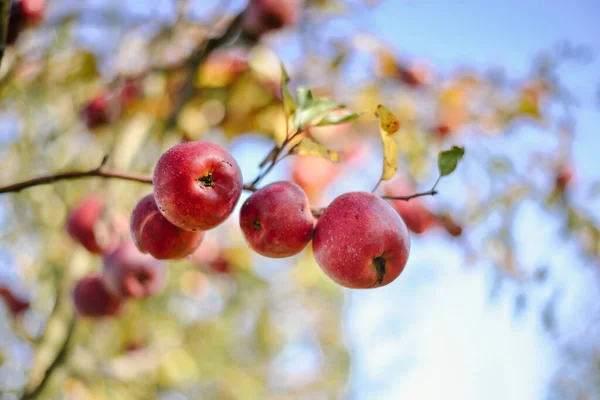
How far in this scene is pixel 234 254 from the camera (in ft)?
8.72

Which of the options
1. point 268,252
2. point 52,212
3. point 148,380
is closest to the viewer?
point 268,252

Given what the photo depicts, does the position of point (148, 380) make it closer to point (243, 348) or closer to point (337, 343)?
point (243, 348)

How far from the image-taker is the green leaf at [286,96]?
1.05 metres

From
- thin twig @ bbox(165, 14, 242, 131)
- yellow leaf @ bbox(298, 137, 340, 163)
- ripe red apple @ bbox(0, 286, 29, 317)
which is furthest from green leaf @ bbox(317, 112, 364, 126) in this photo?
ripe red apple @ bbox(0, 286, 29, 317)

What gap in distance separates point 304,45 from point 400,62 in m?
0.54

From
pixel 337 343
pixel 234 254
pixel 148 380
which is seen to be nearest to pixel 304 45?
pixel 234 254

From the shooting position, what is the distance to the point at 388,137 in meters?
1.00

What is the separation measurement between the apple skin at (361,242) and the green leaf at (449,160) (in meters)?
0.15

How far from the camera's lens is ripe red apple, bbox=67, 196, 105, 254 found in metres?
1.64

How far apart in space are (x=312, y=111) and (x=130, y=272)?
76 centimetres

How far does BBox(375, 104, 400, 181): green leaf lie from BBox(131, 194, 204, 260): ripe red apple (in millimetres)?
401

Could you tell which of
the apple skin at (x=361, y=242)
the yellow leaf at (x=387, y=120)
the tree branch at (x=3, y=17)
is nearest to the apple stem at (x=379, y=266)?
the apple skin at (x=361, y=242)

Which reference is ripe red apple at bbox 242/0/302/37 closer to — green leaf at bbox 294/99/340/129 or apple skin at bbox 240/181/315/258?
green leaf at bbox 294/99/340/129

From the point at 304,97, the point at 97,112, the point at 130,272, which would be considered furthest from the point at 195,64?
the point at 304,97
